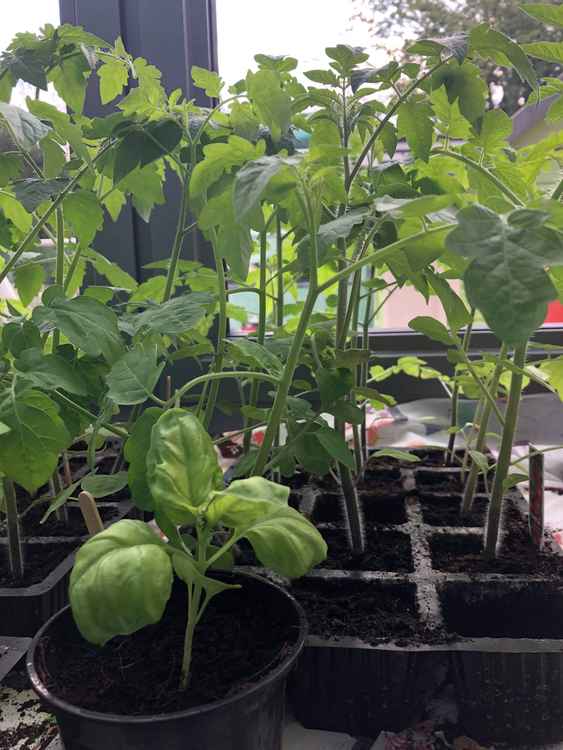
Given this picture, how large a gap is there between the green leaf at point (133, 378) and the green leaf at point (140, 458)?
0.02 meters

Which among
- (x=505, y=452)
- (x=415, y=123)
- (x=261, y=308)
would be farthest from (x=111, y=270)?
(x=505, y=452)

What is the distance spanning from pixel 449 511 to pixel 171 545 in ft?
1.68

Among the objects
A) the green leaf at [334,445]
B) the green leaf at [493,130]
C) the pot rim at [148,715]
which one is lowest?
the pot rim at [148,715]

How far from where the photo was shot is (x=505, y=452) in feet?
2.22

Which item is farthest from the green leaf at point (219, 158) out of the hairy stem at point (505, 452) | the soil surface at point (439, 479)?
the soil surface at point (439, 479)

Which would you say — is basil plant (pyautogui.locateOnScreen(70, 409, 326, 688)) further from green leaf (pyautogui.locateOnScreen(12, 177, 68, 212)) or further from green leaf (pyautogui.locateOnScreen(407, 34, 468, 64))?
green leaf (pyautogui.locateOnScreen(407, 34, 468, 64))

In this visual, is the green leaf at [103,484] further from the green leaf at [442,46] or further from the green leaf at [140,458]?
the green leaf at [442,46]

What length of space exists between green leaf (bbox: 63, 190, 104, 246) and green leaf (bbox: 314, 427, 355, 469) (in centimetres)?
31

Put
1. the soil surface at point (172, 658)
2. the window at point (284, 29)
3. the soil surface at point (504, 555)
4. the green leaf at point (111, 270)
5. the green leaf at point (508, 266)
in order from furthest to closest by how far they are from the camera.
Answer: the window at point (284, 29)
the green leaf at point (111, 270)
the soil surface at point (504, 555)
the soil surface at point (172, 658)
the green leaf at point (508, 266)

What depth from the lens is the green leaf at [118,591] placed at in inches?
15.2

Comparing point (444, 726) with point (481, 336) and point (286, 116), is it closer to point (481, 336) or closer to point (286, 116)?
point (286, 116)

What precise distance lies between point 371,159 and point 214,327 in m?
0.60

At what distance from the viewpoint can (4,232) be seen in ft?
2.40

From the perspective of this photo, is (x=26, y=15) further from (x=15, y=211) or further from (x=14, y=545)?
(x=14, y=545)
